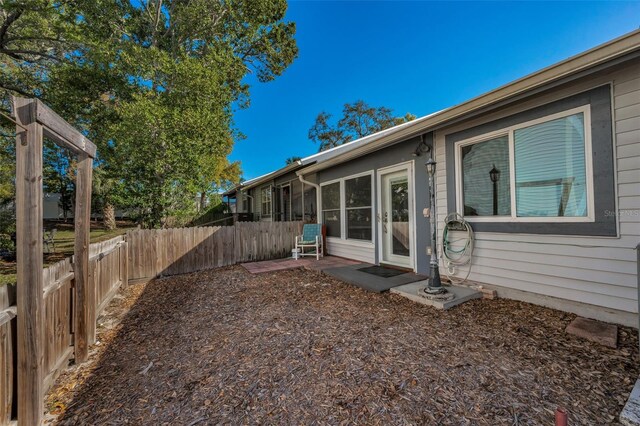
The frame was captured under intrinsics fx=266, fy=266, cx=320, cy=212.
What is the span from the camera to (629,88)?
266 centimetres

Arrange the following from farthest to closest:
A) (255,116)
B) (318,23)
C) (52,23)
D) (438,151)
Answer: (255,116) < (318,23) < (52,23) < (438,151)

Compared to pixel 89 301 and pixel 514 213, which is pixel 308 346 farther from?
pixel 514 213

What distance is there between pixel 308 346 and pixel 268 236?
193 inches

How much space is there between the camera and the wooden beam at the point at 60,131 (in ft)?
5.58

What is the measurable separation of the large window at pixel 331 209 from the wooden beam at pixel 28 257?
5.76 meters

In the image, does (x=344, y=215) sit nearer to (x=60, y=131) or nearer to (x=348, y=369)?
(x=348, y=369)

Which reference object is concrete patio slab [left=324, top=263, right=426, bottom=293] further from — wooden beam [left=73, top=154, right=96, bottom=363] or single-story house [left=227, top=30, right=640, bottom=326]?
wooden beam [left=73, top=154, right=96, bottom=363]

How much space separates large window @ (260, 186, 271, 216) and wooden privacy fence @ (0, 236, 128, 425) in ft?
27.9

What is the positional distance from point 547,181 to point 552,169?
0.15 metres

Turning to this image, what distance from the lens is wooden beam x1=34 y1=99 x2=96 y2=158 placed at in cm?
170

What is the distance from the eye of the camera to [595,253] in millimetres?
2889

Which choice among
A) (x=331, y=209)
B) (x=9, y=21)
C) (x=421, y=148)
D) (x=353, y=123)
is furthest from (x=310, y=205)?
(x=353, y=123)

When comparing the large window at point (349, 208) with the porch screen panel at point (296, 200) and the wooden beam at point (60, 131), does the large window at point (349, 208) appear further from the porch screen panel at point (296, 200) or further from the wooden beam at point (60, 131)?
the wooden beam at point (60, 131)

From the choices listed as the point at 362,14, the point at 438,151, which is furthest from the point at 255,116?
the point at 438,151
